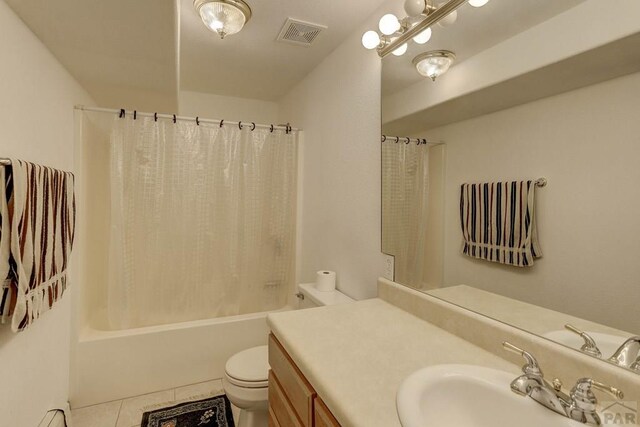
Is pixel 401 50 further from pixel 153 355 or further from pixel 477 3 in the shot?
pixel 153 355

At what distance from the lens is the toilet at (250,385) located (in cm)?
156

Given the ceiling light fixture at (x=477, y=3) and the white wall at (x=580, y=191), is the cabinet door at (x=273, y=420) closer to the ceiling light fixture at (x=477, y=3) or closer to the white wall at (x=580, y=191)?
the white wall at (x=580, y=191)

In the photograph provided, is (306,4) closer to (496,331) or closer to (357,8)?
(357,8)

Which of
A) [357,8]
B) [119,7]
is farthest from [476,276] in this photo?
[119,7]

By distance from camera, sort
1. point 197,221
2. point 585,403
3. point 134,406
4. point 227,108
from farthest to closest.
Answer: point 227,108 → point 197,221 → point 134,406 → point 585,403

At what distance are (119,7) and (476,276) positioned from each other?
1.63m

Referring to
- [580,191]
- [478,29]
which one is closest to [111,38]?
[478,29]

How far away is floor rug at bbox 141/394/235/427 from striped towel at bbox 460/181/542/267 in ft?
5.64

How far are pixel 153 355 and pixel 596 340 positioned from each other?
91.4 inches

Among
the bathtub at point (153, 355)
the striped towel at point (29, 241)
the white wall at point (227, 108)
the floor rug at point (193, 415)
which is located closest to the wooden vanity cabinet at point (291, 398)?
the floor rug at point (193, 415)

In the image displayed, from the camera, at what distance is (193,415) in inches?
74.9

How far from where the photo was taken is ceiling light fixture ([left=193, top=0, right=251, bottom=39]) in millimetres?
1504

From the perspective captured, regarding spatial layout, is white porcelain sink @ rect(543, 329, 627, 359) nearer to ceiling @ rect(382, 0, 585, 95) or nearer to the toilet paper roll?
ceiling @ rect(382, 0, 585, 95)

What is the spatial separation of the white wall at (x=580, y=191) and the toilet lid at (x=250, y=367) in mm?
1173
